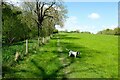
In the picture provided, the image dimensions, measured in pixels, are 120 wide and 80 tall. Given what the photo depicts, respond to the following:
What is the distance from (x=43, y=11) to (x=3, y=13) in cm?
2904

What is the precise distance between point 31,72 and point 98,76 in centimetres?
361

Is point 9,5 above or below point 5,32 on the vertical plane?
above

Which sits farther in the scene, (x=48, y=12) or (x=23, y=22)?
(x=48, y=12)

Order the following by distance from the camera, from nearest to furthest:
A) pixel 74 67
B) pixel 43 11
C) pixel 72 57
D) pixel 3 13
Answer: pixel 74 67
pixel 72 57
pixel 3 13
pixel 43 11

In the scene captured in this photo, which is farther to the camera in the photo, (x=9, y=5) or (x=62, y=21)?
(x=62, y=21)

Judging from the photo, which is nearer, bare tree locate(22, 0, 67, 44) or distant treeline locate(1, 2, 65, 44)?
distant treeline locate(1, 2, 65, 44)

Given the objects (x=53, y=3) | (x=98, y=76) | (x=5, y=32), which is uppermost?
(x=53, y=3)

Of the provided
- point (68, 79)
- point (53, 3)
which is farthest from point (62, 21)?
point (68, 79)

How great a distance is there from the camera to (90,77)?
1393cm

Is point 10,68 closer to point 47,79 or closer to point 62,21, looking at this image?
point 47,79

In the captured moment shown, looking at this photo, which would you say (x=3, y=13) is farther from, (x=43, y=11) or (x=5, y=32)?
(x=43, y=11)

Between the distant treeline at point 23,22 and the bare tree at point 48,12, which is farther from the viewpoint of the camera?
the bare tree at point 48,12

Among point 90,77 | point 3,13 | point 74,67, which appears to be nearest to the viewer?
point 90,77

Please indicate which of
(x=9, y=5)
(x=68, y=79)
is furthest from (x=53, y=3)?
(x=68, y=79)
